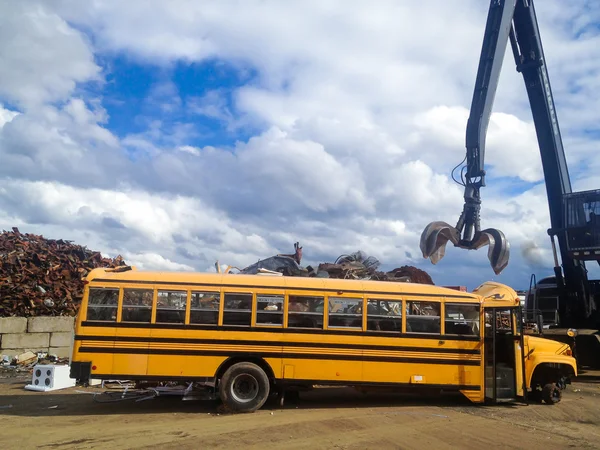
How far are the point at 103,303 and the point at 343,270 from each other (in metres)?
11.3

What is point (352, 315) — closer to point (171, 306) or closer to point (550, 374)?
point (171, 306)

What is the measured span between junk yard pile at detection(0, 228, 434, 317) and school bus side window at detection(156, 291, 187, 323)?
614cm

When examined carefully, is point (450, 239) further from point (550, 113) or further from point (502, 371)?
point (550, 113)

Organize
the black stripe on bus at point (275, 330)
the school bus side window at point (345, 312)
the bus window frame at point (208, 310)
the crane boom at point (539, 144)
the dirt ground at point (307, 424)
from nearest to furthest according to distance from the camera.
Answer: the dirt ground at point (307, 424), the black stripe on bus at point (275, 330), the bus window frame at point (208, 310), the school bus side window at point (345, 312), the crane boom at point (539, 144)

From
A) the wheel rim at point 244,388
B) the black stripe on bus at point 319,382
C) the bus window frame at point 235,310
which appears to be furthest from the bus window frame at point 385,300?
the wheel rim at point 244,388

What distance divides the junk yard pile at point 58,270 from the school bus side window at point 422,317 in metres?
6.33

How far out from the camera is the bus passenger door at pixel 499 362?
10.9 m

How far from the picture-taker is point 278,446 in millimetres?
8000

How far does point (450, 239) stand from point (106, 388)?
9714 millimetres

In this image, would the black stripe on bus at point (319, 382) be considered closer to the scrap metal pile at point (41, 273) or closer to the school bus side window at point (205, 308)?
the school bus side window at point (205, 308)

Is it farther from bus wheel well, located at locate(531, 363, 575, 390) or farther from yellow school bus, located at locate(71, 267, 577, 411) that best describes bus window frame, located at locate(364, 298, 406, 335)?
bus wheel well, located at locate(531, 363, 575, 390)

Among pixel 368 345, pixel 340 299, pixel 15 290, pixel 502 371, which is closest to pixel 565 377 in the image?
pixel 502 371

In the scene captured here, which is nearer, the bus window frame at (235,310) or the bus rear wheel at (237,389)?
the bus rear wheel at (237,389)

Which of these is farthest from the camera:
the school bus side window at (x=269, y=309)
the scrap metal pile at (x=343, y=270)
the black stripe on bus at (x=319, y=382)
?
the scrap metal pile at (x=343, y=270)
